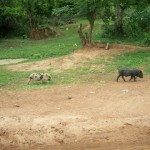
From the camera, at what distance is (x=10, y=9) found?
3173 cm

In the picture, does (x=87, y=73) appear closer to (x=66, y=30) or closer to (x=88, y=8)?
(x=88, y=8)

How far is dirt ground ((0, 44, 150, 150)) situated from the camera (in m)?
10.1

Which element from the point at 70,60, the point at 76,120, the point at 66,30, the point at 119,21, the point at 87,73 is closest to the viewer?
the point at 76,120

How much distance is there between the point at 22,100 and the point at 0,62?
9.00m

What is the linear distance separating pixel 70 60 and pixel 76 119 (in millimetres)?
9213

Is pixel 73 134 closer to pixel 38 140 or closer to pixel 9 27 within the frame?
pixel 38 140

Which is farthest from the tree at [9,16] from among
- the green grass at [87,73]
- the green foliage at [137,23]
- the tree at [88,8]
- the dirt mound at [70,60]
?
the green grass at [87,73]

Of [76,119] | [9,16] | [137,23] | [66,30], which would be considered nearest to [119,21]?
[137,23]

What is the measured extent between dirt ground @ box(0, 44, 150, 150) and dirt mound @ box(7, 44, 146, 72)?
15.8ft

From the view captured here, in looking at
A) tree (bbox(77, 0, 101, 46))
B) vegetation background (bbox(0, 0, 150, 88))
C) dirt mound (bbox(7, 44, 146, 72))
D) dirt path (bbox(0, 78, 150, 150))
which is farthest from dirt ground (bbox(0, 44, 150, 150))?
tree (bbox(77, 0, 101, 46))

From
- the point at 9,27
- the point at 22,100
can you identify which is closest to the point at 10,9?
the point at 9,27

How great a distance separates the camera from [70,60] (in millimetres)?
A: 20094

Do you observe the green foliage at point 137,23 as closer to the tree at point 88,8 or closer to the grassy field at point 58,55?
the grassy field at point 58,55

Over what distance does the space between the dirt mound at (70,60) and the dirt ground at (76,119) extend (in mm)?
4809
